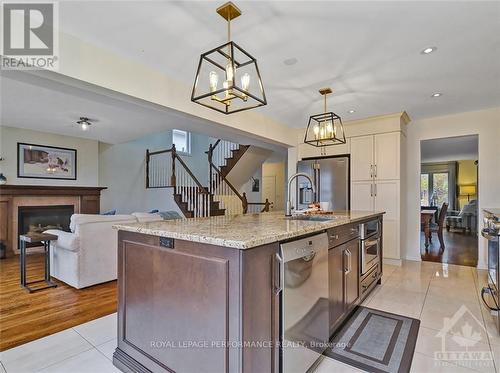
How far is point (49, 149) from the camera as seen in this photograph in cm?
563

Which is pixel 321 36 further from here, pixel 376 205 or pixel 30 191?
pixel 30 191

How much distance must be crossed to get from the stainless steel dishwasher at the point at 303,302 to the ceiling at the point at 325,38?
1664 mm

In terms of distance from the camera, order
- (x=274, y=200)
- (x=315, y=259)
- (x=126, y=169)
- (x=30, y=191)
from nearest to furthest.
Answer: (x=315, y=259), (x=30, y=191), (x=126, y=169), (x=274, y=200)

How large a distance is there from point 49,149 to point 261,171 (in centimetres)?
613

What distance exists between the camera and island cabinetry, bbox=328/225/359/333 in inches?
81.2

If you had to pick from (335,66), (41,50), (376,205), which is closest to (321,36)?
(335,66)

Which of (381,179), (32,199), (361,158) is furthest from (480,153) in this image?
(32,199)

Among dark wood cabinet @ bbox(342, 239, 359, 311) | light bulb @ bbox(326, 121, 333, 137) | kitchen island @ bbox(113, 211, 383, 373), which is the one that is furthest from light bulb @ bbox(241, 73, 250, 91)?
light bulb @ bbox(326, 121, 333, 137)

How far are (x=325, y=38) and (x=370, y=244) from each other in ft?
6.87

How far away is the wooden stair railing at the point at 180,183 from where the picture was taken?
6.13 metres

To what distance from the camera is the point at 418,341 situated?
211 centimetres

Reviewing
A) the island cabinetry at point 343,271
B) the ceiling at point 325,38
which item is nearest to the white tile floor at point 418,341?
the island cabinetry at point 343,271

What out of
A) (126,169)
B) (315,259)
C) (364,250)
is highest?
(126,169)

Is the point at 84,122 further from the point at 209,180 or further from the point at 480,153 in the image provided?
the point at 480,153
